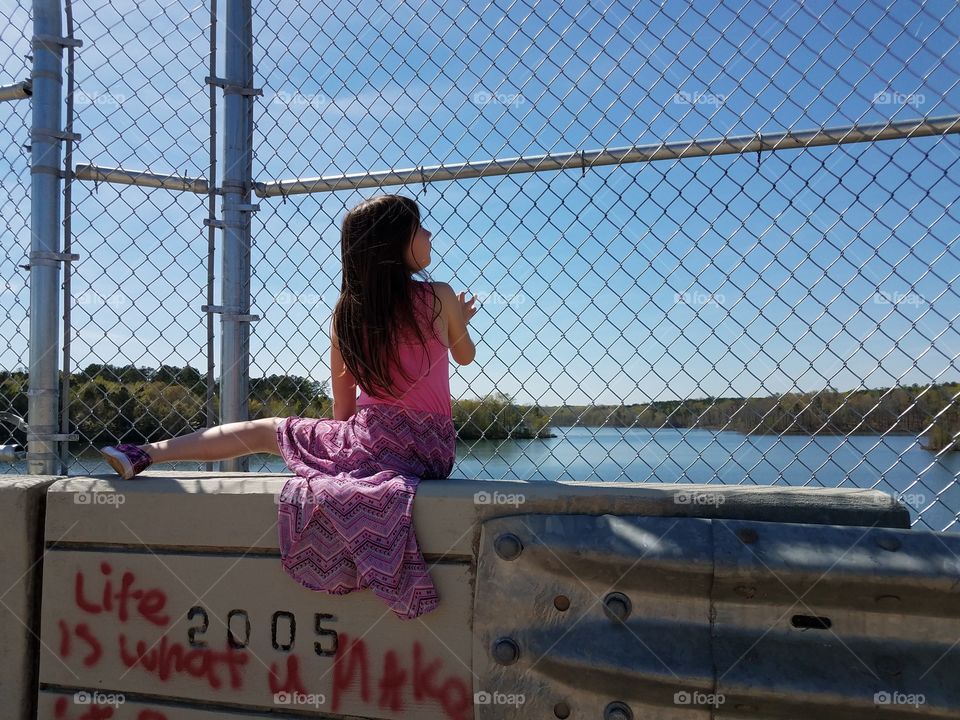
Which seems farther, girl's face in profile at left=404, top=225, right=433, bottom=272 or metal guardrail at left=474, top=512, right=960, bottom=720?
girl's face in profile at left=404, top=225, right=433, bottom=272

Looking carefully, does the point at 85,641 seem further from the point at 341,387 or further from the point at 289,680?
the point at 341,387

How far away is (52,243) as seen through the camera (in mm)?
2594

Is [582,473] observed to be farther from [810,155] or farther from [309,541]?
[810,155]

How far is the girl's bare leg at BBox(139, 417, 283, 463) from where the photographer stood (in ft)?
8.06

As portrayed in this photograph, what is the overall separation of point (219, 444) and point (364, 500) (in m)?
0.70

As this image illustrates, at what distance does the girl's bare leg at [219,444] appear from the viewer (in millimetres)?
2457

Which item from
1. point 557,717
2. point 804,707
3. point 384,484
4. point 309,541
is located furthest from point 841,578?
point 309,541

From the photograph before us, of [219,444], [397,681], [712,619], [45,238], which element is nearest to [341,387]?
[219,444]

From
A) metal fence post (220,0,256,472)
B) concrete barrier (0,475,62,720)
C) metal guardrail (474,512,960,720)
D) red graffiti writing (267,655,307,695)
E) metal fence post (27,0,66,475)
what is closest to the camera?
metal guardrail (474,512,960,720)

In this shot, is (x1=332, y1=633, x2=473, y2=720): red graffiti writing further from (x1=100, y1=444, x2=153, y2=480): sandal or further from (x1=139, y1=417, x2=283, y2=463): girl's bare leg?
(x1=100, y1=444, x2=153, y2=480): sandal

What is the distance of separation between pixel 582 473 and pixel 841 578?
Answer: 2.69ft

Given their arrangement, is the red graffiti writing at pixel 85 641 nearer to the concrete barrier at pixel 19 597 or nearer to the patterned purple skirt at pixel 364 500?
the concrete barrier at pixel 19 597

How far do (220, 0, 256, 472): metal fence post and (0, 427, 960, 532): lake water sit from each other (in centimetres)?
95

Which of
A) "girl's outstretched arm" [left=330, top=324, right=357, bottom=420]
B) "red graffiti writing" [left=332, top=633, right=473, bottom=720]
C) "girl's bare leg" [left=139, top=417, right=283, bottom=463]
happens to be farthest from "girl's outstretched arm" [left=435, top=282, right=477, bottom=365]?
"red graffiti writing" [left=332, top=633, right=473, bottom=720]
